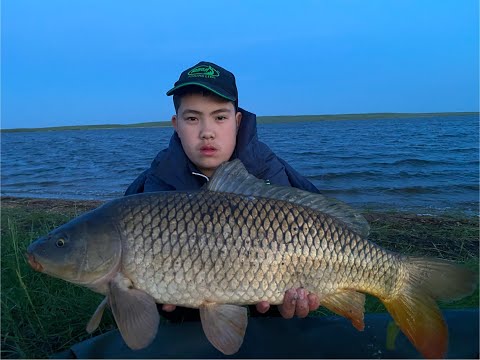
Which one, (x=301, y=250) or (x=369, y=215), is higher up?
(x=301, y=250)

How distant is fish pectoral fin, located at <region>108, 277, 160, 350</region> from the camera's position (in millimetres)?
1869

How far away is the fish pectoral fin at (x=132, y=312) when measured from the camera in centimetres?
187

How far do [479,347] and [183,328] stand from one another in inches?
55.8

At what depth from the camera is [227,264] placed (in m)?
1.88

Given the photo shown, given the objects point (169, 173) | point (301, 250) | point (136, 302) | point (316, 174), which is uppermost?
point (169, 173)

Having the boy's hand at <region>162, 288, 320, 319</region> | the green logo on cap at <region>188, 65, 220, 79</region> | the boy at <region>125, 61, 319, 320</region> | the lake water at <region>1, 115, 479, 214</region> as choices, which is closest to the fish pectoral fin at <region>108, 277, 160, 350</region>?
the boy's hand at <region>162, 288, 320, 319</region>

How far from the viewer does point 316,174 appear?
35.2 ft

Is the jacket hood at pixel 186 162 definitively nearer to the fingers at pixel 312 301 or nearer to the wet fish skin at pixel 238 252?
the wet fish skin at pixel 238 252

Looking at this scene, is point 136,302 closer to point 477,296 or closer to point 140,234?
point 140,234

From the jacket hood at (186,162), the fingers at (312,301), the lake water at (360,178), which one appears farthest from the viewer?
the lake water at (360,178)

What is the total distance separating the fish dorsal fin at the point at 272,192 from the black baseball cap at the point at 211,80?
696 mm

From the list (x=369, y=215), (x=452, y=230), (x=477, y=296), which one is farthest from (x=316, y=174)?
(x=477, y=296)

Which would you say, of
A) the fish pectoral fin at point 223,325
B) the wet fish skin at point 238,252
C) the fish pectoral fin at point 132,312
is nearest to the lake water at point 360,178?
the wet fish skin at point 238,252

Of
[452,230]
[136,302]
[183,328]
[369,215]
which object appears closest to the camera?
[136,302]
